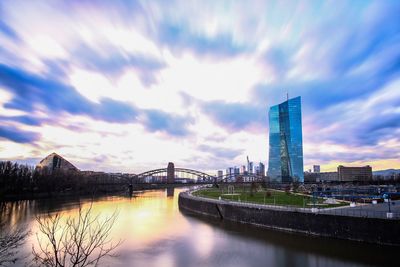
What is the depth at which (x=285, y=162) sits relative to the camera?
120 m

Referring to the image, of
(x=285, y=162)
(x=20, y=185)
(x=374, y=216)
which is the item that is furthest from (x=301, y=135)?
(x=374, y=216)

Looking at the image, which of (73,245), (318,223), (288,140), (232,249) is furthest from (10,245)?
(288,140)

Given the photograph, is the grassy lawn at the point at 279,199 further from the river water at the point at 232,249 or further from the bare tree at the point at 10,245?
the bare tree at the point at 10,245

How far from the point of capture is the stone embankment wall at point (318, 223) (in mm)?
18438

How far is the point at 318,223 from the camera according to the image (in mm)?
22094

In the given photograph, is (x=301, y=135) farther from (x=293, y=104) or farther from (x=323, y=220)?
(x=323, y=220)

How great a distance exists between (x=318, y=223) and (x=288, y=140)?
99.0 metres

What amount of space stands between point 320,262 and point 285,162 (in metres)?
107

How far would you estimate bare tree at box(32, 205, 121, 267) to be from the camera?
6909 millimetres

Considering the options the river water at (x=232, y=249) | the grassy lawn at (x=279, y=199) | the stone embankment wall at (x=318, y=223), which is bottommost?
the river water at (x=232, y=249)

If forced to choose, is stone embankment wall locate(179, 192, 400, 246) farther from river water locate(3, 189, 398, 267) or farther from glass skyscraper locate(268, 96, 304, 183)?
glass skyscraper locate(268, 96, 304, 183)

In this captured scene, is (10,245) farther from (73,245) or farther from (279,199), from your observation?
(279,199)

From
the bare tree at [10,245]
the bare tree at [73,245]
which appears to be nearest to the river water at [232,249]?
the bare tree at [10,245]

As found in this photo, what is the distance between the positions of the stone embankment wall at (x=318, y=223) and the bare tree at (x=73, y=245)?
42.4 feet
